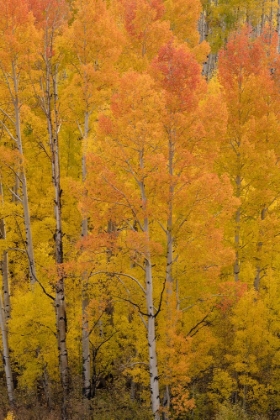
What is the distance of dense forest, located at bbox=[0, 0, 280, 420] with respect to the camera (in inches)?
419

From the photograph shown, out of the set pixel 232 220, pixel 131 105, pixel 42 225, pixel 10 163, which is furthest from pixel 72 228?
pixel 131 105

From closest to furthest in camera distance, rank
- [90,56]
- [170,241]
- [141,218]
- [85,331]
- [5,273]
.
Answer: [141,218]
[170,241]
[90,56]
[85,331]
[5,273]

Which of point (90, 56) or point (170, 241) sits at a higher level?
point (90, 56)

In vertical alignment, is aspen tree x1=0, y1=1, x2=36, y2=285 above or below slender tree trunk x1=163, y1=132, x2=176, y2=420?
above

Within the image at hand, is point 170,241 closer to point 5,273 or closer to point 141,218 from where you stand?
point 141,218

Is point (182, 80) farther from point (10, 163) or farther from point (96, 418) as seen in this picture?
point (96, 418)

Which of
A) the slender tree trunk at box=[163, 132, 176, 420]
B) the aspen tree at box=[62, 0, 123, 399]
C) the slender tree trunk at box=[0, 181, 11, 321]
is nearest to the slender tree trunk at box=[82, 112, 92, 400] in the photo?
the aspen tree at box=[62, 0, 123, 399]

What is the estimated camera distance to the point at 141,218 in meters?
10.7

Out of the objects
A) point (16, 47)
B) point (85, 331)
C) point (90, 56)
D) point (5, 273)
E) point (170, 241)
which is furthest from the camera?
point (5, 273)

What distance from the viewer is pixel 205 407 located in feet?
44.7

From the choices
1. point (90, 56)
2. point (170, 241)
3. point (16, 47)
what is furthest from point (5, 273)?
point (90, 56)

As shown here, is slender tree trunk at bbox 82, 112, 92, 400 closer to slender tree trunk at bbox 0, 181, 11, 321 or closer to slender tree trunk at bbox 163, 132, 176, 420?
slender tree trunk at bbox 163, 132, 176, 420

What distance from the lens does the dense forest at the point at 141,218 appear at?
10.6m

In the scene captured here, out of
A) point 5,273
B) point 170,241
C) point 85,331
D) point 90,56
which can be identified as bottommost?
point 85,331
